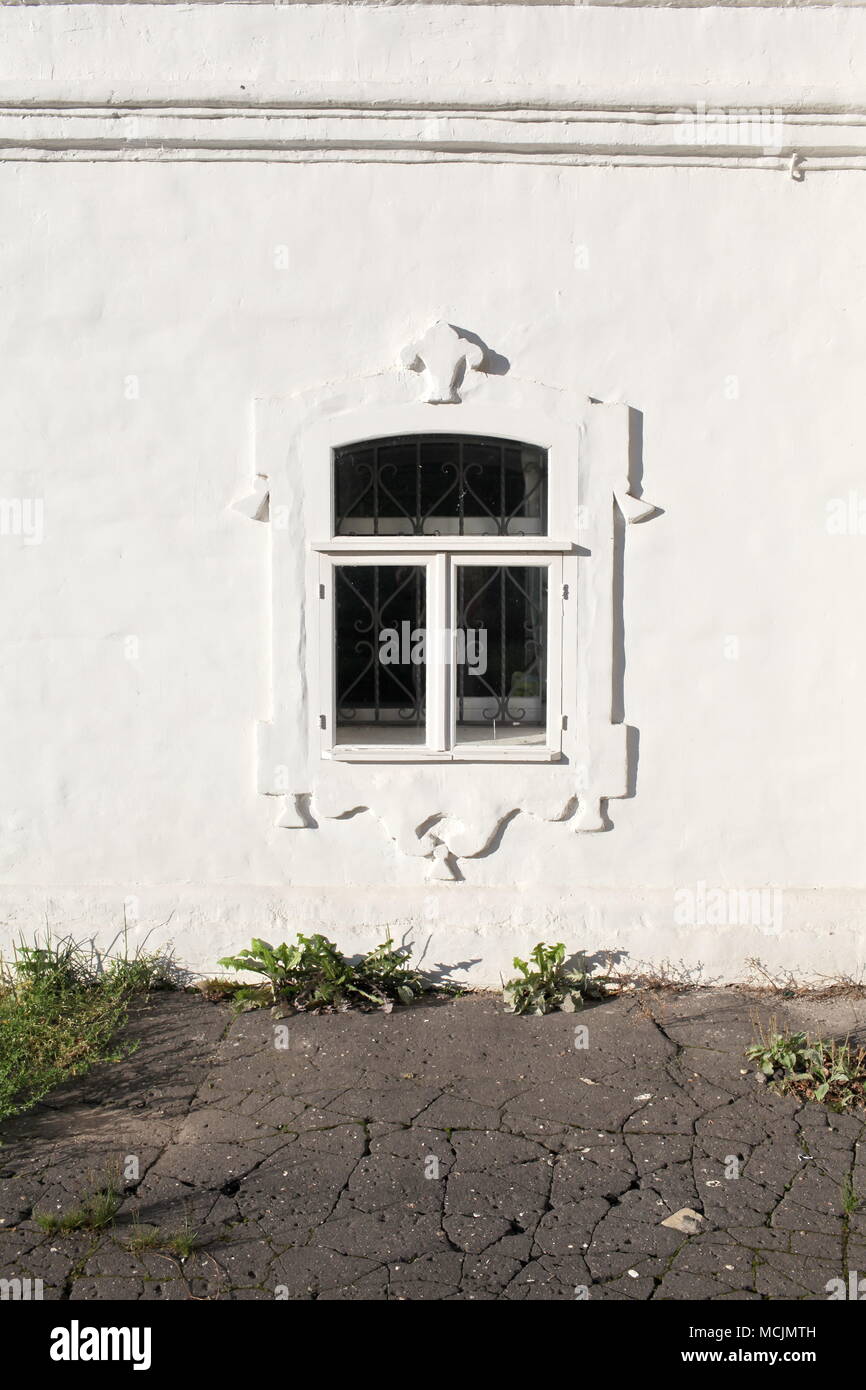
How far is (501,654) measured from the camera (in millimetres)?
5340

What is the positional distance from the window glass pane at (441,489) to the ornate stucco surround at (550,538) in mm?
149

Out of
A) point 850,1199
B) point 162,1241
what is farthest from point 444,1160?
point 850,1199

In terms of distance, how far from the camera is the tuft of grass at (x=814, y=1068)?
13.6ft

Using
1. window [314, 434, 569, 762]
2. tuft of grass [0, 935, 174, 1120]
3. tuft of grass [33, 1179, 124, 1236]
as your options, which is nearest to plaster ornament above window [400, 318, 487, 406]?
window [314, 434, 569, 762]

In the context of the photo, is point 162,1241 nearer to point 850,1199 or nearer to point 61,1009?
point 61,1009

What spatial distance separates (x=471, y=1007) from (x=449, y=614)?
5.91 ft

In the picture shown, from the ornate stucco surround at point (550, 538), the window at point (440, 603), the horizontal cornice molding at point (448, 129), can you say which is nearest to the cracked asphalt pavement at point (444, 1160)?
the ornate stucco surround at point (550, 538)

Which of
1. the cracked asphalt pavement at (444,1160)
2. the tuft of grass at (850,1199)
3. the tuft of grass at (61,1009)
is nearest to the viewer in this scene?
the cracked asphalt pavement at (444,1160)

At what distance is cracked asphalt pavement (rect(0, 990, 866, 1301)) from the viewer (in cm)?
314

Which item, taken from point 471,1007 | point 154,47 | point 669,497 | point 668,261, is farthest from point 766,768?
point 154,47

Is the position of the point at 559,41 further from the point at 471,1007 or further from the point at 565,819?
the point at 471,1007

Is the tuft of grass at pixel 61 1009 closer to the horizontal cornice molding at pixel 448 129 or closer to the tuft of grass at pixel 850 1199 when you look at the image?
the tuft of grass at pixel 850 1199

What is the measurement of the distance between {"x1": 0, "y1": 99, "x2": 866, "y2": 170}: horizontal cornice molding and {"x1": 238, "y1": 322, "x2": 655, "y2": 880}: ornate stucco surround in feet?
2.94

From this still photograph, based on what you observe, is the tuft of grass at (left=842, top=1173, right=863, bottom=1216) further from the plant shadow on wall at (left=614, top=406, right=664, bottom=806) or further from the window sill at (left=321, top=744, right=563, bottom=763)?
the window sill at (left=321, top=744, right=563, bottom=763)
